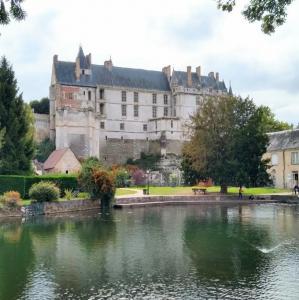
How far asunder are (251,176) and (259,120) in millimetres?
4938

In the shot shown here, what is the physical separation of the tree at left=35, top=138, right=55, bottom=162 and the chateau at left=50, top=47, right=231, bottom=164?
72.8 inches

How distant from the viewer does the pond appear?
498 inches

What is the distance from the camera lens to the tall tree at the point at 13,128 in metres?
39.6

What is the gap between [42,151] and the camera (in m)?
69.7

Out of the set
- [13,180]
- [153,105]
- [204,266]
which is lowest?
[204,266]

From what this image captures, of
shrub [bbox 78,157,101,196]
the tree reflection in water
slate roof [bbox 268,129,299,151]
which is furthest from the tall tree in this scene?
Answer: slate roof [bbox 268,129,299,151]

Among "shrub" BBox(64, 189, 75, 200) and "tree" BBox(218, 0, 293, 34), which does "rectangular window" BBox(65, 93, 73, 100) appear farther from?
"tree" BBox(218, 0, 293, 34)

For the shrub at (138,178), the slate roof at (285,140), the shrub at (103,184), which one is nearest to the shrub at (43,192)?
the shrub at (103,184)

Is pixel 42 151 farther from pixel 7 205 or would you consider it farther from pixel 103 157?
pixel 7 205

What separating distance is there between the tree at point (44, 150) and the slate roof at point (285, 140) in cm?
3115

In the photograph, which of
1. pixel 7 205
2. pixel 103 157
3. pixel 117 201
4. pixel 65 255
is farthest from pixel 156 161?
pixel 65 255

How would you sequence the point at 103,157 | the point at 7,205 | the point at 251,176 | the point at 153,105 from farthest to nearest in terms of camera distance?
the point at 153,105, the point at 103,157, the point at 251,176, the point at 7,205

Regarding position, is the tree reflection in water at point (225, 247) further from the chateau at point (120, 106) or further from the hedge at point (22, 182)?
the chateau at point (120, 106)

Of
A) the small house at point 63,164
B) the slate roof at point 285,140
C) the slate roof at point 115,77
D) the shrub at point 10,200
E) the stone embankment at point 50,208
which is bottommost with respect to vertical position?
the stone embankment at point 50,208
